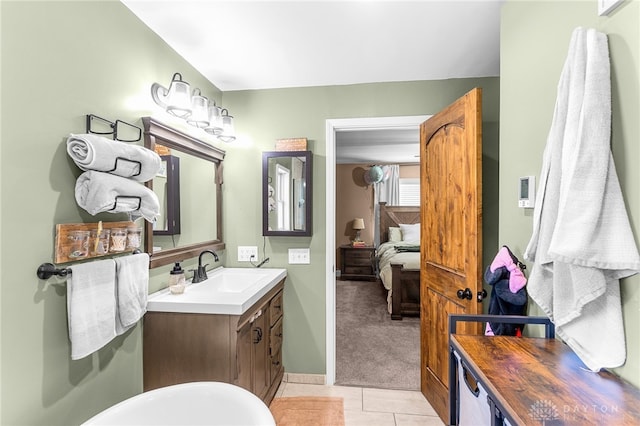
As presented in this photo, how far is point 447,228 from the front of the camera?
6.41 ft

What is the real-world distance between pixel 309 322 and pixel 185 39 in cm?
221

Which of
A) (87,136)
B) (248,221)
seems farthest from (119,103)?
(248,221)

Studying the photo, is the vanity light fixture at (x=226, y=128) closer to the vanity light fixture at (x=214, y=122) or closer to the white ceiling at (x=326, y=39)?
the vanity light fixture at (x=214, y=122)

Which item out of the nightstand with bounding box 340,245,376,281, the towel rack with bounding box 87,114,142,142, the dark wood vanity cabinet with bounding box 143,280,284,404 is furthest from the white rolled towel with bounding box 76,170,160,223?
the nightstand with bounding box 340,245,376,281

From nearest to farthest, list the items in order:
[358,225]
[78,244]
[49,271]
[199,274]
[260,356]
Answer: [49,271] < [78,244] < [260,356] < [199,274] < [358,225]

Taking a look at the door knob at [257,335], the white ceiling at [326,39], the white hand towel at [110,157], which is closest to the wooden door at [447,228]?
the white ceiling at [326,39]

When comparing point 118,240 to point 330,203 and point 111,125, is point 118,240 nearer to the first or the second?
point 111,125

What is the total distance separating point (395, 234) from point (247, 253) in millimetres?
3982

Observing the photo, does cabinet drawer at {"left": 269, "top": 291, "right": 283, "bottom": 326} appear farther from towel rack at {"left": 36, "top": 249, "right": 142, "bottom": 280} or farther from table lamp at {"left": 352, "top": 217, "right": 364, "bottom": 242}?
table lamp at {"left": 352, "top": 217, "right": 364, "bottom": 242}

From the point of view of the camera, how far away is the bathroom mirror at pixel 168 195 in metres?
1.79

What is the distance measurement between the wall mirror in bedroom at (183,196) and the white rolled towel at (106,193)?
0.37 metres

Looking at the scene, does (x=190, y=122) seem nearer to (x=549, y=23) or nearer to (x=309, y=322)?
(x=309, y=322)

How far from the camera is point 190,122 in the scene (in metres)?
1.92

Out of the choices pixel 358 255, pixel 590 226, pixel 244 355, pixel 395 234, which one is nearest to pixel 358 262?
pixel 358 255
